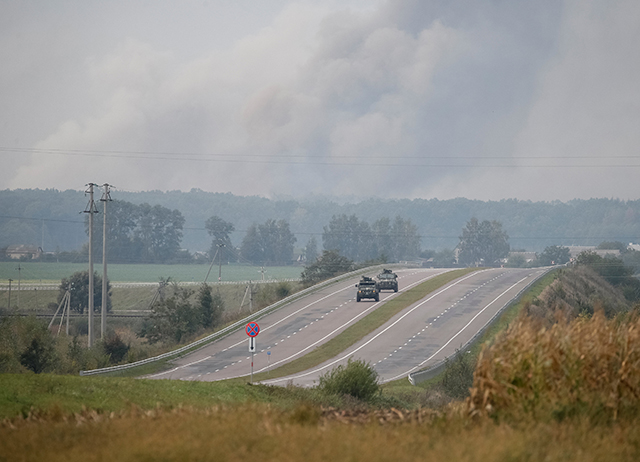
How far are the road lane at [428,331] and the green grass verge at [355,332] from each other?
2.50ft

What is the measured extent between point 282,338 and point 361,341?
673 cm

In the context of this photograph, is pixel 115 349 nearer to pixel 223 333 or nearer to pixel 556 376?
pixel 223 333

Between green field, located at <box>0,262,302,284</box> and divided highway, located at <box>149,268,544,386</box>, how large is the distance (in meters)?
59.2

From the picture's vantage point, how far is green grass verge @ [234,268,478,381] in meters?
44.2

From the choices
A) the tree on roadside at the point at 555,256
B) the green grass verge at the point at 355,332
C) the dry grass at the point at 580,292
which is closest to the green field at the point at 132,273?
the green grass verge at the point at 355,332

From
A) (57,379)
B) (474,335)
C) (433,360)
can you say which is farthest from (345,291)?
(57,379)

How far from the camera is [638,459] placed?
8.43 metres

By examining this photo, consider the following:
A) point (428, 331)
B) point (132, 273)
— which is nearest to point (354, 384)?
point (428, 331)

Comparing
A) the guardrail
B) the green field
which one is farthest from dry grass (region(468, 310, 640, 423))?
the green field

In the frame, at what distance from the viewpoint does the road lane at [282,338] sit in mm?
44219

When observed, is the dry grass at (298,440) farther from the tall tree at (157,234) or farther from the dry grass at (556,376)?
the tall tree at (157,234)

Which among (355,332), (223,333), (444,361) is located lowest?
(444,361)

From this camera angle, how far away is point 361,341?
2046 inches

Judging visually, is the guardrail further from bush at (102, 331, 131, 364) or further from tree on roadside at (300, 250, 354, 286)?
tree on roadside at (300, 250, 354, 286)
